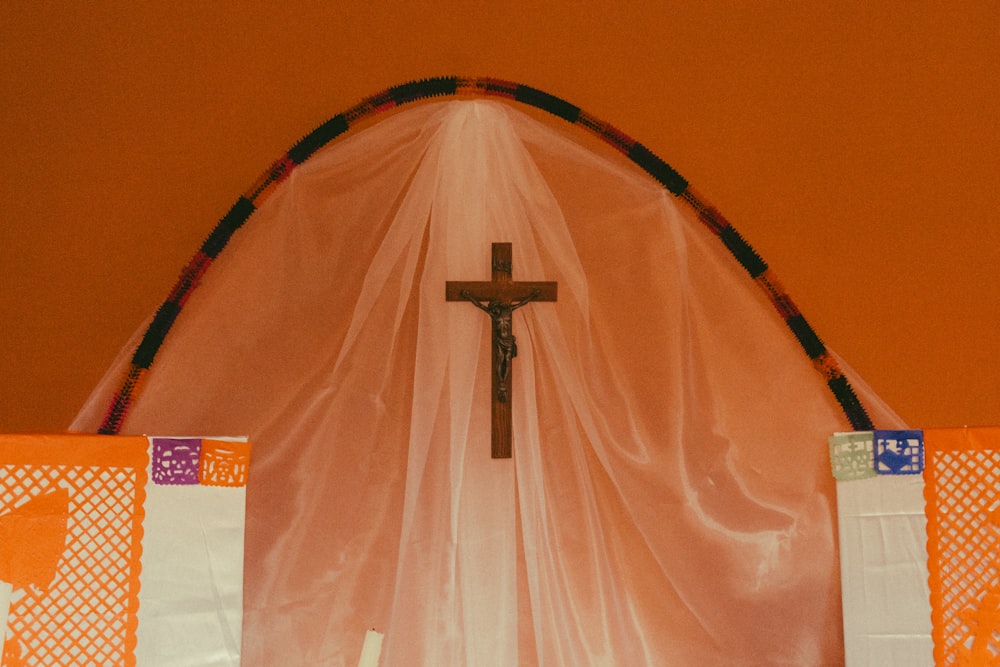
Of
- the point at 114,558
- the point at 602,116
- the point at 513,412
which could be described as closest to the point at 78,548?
the point at 114,558

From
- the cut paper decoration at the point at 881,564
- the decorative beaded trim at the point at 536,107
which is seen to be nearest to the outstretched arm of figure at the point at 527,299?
the decorative beaded trim at the point at 536,107

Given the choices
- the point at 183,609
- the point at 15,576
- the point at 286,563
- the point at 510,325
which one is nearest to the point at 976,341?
the point at 510,325

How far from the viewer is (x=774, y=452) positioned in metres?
2.49

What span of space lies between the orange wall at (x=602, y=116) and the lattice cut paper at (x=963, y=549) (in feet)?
1.20

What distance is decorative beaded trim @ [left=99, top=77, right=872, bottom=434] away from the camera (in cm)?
242

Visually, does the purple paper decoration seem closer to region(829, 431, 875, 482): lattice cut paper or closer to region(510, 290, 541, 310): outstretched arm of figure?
region(510, 290, 541, 310): outstretched arm of figure

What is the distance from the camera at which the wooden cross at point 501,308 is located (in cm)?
238

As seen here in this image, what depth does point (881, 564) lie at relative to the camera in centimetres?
228

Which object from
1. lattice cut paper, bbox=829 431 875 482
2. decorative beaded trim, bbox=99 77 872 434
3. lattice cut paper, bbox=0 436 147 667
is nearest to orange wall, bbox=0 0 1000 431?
decorative beaded trim, bbox=99 77 872 434

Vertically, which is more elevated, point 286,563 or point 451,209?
point 451,209

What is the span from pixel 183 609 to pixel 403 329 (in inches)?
36.9

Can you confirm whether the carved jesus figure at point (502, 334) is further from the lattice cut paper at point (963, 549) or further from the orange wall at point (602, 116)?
the lattice cut paper at point (963, 549)

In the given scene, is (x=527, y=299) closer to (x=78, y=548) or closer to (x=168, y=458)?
(x=168, y=458)

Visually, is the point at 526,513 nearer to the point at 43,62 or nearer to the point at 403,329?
the point at 403,329
